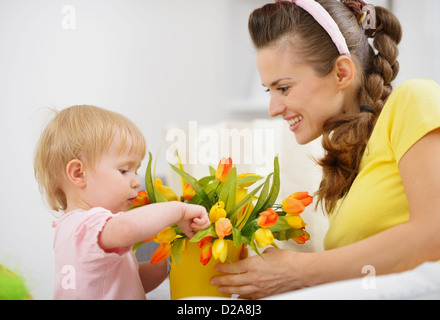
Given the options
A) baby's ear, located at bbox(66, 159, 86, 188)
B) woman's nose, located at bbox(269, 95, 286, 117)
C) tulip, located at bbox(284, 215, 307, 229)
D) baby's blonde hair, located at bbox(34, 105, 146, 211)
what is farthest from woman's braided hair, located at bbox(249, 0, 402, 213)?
baby's ear, located at bbox(66, 159, 86, 188)

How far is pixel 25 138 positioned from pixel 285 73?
1.02 meters

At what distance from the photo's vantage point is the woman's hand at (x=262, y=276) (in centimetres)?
94

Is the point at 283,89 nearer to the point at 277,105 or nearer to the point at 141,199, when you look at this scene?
the point at 277,105

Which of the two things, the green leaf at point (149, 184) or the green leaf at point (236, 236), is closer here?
the green leaf at point (236, 236)

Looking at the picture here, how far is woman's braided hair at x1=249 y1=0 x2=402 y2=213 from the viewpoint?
110cm

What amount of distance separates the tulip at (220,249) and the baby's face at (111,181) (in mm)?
284

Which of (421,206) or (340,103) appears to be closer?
(421,206)

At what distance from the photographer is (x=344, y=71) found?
3.73ft

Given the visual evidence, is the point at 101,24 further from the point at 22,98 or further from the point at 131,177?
the point at 131,177

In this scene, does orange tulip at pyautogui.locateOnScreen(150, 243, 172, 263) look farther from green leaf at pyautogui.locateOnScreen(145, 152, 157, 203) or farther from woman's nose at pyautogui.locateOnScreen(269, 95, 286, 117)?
woman's nose at pyautogui.locateOnScreen(269, 95, 286, 117)

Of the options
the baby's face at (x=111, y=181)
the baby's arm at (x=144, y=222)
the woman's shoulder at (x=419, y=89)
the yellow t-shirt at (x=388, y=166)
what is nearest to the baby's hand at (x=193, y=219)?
the baby's arm at (x=144, y=222)

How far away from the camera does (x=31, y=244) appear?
1.61 meters

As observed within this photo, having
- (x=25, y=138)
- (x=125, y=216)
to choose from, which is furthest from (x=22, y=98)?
(x=125, y=216)

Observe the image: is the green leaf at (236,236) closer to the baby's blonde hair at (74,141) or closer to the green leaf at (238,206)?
the green leaf at (238,206)
